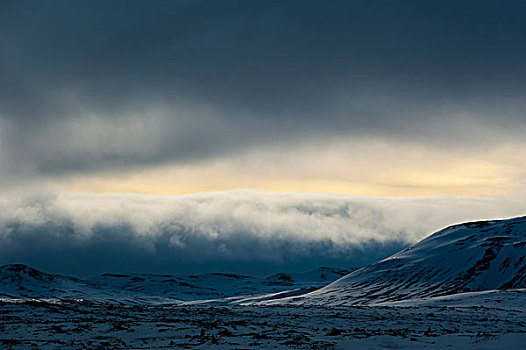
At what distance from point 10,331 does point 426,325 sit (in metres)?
28.0

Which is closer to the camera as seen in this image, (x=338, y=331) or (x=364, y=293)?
(x=338, y=331)

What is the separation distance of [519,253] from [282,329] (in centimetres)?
19525

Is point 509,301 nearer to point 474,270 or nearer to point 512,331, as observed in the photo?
point 512,331

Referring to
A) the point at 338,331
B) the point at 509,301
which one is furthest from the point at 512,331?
the point at 509,301

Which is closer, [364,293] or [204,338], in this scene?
[204,338]

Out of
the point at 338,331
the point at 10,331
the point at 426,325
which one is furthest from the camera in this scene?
the point at 426,325

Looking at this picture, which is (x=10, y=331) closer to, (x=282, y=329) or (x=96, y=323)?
(x=96, y=323)

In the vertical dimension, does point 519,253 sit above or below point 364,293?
above

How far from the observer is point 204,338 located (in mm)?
27797

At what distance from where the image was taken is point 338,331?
31.7m

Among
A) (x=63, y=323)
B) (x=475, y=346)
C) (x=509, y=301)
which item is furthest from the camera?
(x=509, y=301)

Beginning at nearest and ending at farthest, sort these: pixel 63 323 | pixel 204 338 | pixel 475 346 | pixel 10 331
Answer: pixel 475 346, pixel 204 338, pixel 10 331, pixel 63 323

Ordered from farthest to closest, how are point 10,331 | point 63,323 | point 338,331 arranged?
point 63,323, point 338,331, point 10,331

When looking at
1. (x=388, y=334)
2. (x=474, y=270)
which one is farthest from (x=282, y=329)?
(x=474, y=270)
